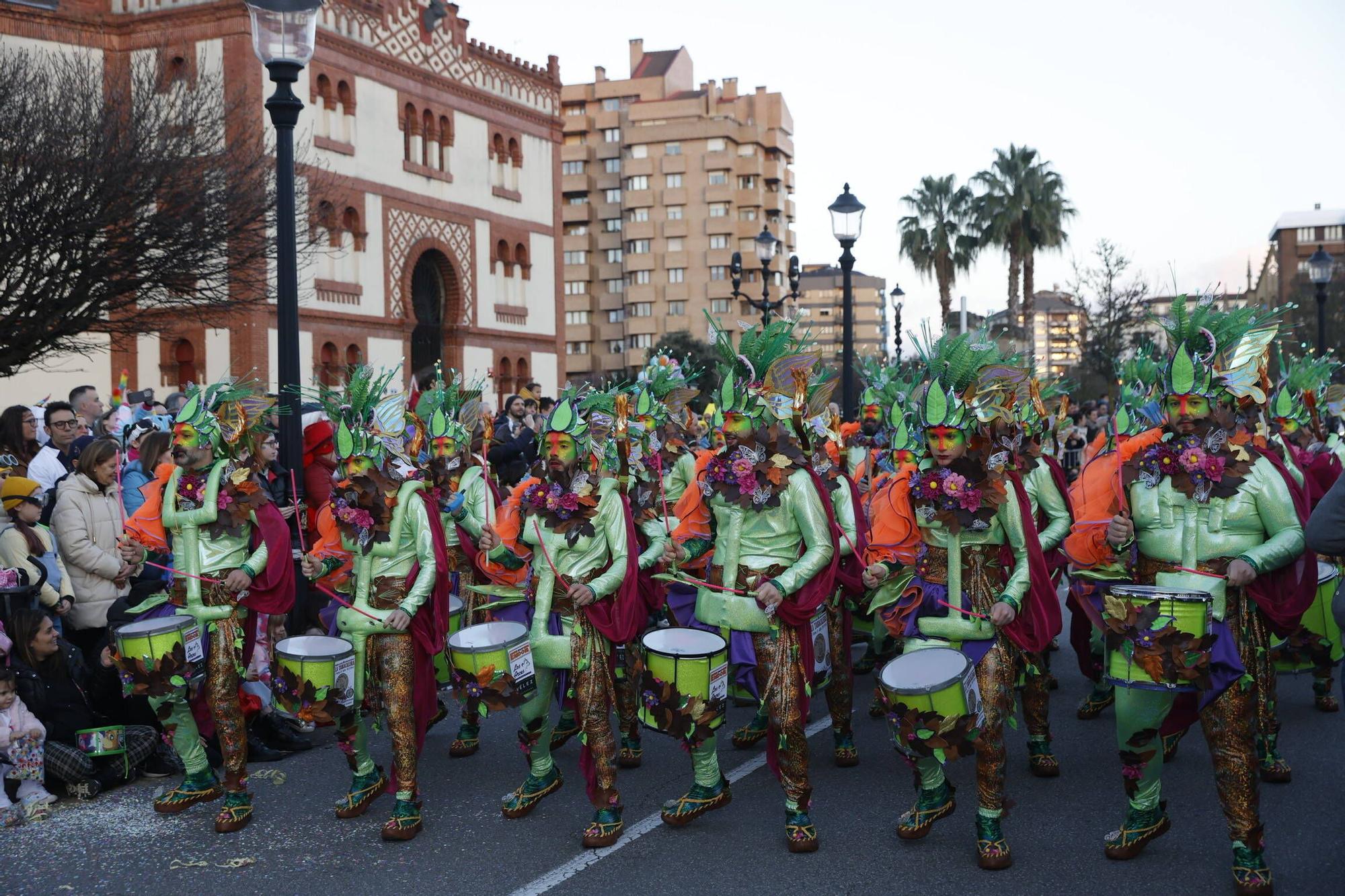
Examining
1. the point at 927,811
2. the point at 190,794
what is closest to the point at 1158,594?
the point at 927,811

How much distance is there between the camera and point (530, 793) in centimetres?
654

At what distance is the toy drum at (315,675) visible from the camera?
605 cm

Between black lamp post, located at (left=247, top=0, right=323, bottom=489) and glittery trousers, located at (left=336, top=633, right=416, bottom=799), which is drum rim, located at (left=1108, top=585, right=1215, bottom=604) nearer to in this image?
glittery trousers, located at (left=336, top=633, right=416, bottom=799)

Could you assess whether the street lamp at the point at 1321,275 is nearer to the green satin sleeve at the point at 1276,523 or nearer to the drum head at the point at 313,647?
the green satin sleeve at the point at 1276,523

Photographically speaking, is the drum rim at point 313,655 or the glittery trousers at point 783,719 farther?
the drum rim at point 313,655

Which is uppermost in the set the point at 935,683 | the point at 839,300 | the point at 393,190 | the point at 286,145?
the point at 839,300

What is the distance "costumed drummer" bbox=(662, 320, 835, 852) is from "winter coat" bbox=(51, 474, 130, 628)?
3937 mm

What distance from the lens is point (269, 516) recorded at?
6832 mm

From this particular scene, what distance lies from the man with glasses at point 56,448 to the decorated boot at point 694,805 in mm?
5646

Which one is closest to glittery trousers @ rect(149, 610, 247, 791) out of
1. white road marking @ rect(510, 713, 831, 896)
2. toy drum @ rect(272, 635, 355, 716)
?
toy drum @ rect(272, 635, 355, 716)

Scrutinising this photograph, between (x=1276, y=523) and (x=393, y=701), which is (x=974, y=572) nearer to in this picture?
(x=1276, y=523)

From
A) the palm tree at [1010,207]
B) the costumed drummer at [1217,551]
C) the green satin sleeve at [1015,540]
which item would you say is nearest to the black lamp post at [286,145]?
the green satin sleeve at [1015,540]

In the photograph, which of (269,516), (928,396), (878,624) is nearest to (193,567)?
(269,516)

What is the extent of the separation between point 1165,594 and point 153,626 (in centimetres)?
481
